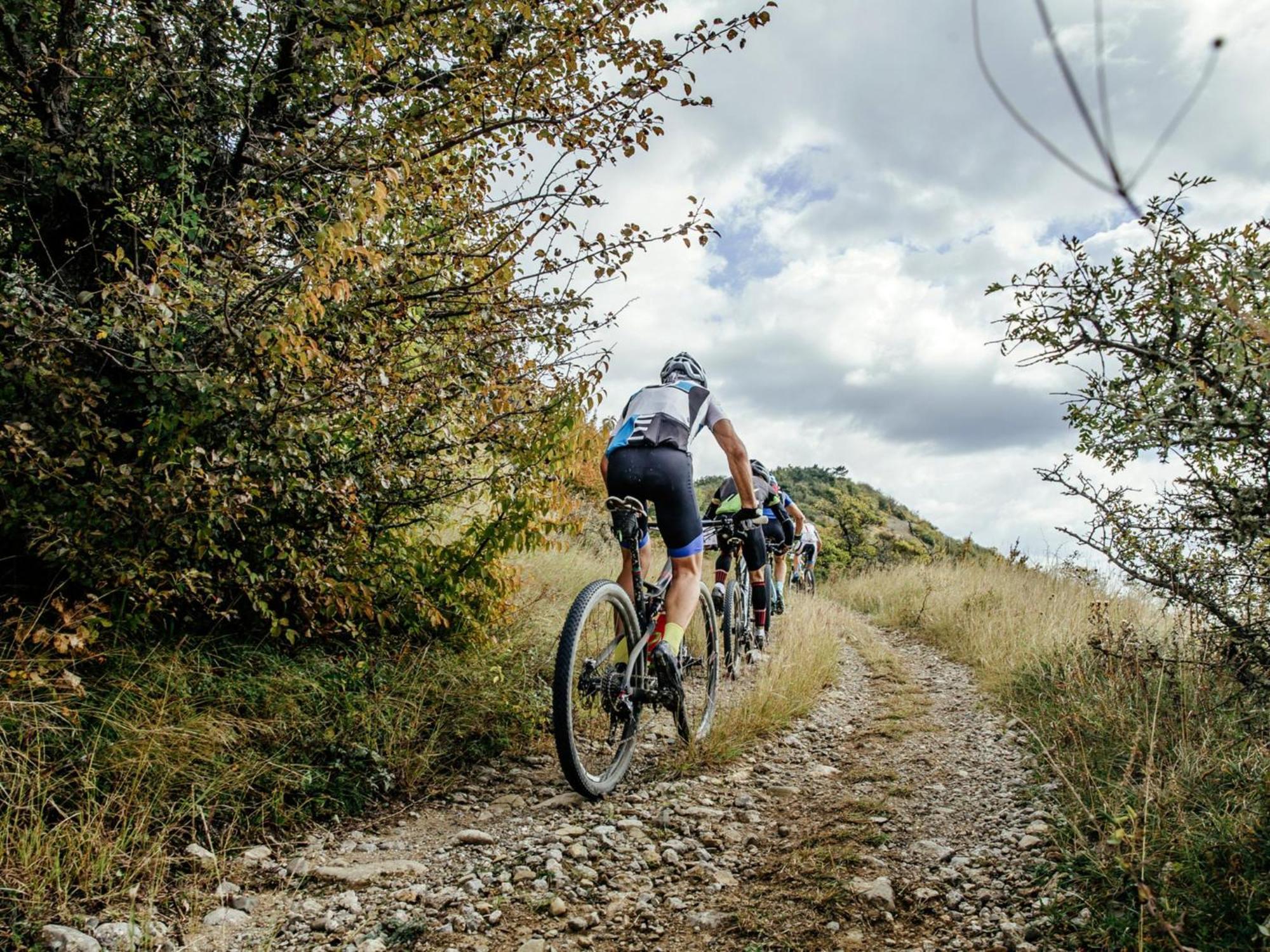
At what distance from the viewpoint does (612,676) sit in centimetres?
399

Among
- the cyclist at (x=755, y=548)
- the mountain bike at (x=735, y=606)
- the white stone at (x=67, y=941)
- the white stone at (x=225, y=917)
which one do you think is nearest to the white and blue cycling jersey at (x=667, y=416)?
the mountain bike at (x=735, y=606)

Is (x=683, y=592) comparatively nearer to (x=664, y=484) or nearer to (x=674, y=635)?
(x=674, y=635)

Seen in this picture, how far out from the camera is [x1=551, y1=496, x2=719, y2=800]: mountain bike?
11.8ft

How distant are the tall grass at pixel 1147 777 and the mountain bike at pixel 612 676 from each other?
2.01m

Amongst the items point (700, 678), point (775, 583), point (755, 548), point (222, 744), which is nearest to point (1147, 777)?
point (222, 744)

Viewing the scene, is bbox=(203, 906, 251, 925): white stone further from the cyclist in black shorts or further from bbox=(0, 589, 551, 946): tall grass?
the cyclist in black shorts

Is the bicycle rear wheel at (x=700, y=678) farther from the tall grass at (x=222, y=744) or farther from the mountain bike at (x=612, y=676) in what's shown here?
the tall grass at (x=222, y=744)

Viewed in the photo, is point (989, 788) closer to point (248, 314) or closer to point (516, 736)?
point (516, 736)

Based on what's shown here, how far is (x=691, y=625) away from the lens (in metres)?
7.25

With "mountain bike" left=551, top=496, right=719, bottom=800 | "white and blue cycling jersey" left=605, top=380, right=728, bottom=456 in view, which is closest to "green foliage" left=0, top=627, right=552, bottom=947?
"mountain bike" left=551, top=496, right=719, bottom=800

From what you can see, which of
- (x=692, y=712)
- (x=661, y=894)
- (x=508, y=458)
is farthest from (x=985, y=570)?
(x=661, y=894)

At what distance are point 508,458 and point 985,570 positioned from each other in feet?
31.1

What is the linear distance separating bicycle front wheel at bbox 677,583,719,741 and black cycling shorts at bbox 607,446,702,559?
694 millimetres

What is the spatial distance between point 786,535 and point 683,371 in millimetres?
4784
